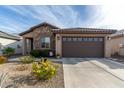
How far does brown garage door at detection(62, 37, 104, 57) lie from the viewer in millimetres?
16875

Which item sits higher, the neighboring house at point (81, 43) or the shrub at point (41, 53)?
the neighboring house at point (81, 43)

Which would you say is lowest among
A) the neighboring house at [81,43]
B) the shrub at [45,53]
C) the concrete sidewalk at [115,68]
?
the concrete sidewalk at [115,68]

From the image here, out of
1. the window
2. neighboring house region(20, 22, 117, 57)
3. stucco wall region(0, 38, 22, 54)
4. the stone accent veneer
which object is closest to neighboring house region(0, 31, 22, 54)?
stucco wall region(0, 38, 22, 54)

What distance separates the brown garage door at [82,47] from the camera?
55.4 feet

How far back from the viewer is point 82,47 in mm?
16891

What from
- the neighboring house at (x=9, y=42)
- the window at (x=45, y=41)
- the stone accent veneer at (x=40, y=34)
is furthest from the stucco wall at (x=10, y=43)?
the window at (x=45, y=41)

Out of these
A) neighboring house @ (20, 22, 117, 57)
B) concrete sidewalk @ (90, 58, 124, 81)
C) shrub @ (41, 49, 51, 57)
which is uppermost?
neighboring house @ (20, 22, 117, 57)

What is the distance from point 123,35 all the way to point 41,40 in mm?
10619

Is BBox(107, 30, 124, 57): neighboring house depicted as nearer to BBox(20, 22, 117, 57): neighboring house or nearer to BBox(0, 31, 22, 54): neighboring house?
BBox(20, 22, 117, 57): neighboring house

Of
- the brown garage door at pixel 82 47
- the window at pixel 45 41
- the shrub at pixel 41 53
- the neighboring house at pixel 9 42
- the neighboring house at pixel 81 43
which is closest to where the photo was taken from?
the neighboring house at pixel 81 43

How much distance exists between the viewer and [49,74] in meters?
6.86

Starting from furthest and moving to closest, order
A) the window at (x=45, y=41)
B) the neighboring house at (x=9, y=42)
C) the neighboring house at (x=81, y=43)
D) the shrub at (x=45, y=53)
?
1. the neighboring house at (x=9, y=42)
2. the window at (x=45, y=41)
3. the shrub at (x=45, y=53)
4. the neighboring house at (x=81, y=43)

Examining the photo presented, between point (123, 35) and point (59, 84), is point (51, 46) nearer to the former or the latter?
point (123, 35)

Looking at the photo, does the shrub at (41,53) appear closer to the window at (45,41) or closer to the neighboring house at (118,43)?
the window at (45,41)
